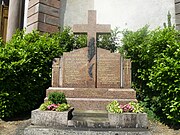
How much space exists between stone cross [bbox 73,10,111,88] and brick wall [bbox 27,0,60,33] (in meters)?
4.05

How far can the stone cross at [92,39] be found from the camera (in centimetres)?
785

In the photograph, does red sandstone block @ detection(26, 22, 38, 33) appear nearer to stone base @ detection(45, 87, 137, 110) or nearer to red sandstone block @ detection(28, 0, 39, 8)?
red sandstone block @ detection(28, 0, 39, 8)

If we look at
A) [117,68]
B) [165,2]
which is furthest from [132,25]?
[117,68]

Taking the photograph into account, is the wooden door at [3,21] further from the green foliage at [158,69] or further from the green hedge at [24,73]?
the green foliage at [158,69]

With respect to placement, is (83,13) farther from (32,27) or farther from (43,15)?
(32,27)

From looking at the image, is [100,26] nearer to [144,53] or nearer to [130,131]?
[144,53]

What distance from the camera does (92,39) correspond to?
27.0ft

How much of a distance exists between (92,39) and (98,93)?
78.6 inches

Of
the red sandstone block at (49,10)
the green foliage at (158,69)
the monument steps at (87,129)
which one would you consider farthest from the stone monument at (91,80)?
the red sandstone block at (49,10)

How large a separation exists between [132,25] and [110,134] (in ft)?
26.0

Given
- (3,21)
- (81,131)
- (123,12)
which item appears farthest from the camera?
(3,21)

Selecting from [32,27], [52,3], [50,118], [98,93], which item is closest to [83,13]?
[52,3]

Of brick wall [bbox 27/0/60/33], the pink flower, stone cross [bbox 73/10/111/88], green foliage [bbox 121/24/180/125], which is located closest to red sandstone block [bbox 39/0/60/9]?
brick wall [bbox 27/0/60/33]

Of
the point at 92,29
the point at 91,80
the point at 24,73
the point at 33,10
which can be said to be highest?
the point at 33,10
